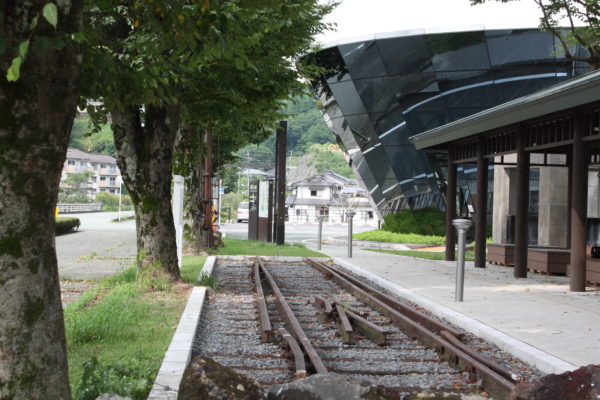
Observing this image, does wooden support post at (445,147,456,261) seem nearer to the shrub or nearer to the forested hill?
the shrub

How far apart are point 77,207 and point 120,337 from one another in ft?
267

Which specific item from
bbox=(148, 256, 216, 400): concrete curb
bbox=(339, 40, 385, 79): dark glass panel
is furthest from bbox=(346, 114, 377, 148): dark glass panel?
bbox=(148, 256, 216, 400): concrete curb

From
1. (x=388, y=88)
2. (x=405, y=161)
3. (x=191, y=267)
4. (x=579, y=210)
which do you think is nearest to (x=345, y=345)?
(x=579, y=210)

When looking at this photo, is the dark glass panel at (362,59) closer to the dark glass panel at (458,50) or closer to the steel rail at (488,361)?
the dark glass panel at (458,50)

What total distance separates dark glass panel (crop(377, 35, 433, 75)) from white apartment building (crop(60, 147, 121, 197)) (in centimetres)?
9325

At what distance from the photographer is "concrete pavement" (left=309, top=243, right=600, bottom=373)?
6875 millimetres

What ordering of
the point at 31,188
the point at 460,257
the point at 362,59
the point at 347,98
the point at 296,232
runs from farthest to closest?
the point at 296,232, the point at 347,98, the point at 362,59, the point at 460,257, the point at 31,188

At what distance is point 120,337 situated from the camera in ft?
23.9

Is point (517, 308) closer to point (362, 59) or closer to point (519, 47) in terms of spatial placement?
point (519, 47)

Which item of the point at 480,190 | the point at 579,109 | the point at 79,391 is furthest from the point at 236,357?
the point at 480,190

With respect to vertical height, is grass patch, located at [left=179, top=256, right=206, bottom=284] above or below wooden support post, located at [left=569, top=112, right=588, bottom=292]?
below

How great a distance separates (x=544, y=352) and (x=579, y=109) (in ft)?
21.0

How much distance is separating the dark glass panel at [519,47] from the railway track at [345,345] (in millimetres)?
18743

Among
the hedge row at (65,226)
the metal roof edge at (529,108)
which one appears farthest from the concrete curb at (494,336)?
the hedge row at (65,226)
